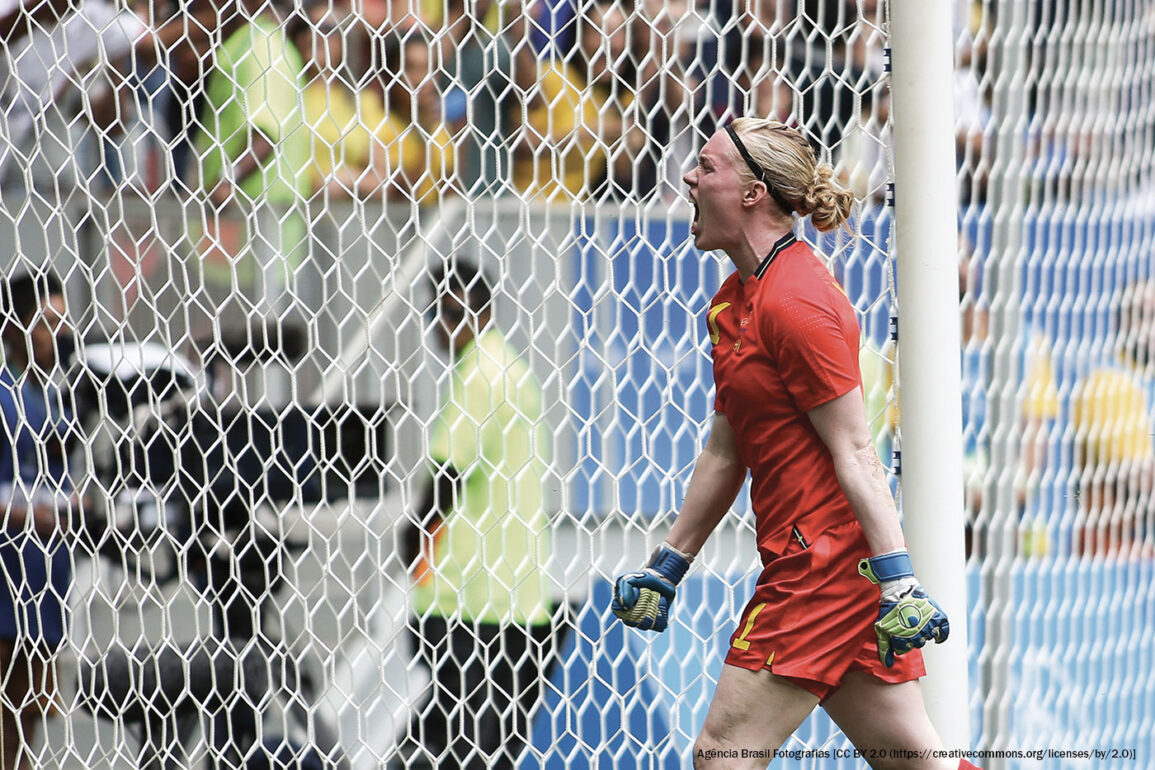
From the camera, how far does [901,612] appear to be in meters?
2.09

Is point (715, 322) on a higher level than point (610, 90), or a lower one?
lower

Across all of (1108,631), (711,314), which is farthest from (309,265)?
(1108,631)

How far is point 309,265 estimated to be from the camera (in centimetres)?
322

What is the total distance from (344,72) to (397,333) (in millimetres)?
673

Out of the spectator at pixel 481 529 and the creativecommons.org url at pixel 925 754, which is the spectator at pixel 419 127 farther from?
the creativecommons.org url at pixel 925 754

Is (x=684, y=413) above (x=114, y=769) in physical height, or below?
above

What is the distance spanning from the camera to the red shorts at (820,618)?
86.9 inches

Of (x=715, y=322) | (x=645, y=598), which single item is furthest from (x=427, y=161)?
(x=645, y=598)

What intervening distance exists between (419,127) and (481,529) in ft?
3.40

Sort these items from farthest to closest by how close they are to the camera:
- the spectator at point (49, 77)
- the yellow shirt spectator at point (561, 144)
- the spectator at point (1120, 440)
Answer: the spectator at point (1120, 440)
the yellow shirt spectator at point (561, 144)
the spectator at point (49, 77)

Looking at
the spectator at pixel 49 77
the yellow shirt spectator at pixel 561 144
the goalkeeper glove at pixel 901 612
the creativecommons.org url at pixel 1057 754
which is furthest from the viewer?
the creativecommons.org url at pixel 1057 754

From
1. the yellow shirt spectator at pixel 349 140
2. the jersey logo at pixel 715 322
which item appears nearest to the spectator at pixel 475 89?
the yellow shirt spectator at pixel 349 140

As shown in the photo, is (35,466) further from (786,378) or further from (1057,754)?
(1057,754)

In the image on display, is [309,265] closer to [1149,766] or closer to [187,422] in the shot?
[187,422]
